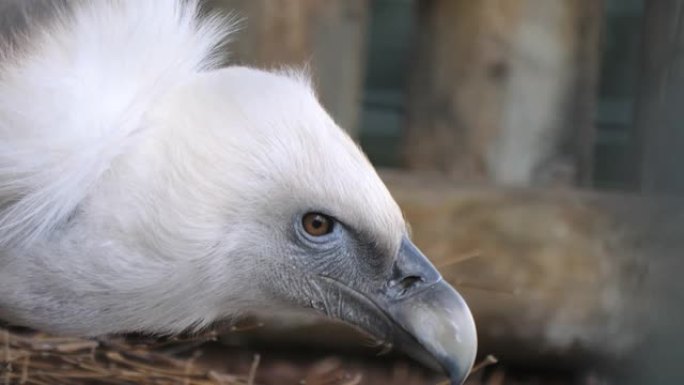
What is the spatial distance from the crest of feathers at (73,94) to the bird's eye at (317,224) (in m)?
0.27

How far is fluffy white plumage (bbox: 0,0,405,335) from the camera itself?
185cm

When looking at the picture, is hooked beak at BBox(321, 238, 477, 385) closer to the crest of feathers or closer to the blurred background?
the crest of feathers

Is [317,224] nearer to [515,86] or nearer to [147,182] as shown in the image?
[147,182]

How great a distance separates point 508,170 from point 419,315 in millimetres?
1737

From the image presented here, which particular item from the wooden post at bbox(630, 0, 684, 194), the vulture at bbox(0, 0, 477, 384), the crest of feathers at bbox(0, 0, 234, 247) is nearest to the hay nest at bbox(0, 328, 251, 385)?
the vulture at bbox(0, 0, 477, 384)

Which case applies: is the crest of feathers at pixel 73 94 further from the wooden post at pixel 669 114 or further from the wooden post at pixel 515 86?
the wooden post at pixel 515 86

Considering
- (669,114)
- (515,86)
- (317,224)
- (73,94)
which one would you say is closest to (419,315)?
(317,224)

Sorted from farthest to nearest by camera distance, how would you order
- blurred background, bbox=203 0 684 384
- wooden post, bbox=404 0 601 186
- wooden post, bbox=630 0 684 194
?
wooden post, bbox=404 0 601 186
blurred background, bbox=203 0 684 384
wooden post, bbox=630 0 684 194

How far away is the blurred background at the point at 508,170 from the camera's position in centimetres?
297

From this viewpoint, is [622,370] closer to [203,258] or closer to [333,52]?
[333,52]

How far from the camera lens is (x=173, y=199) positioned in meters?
1.85

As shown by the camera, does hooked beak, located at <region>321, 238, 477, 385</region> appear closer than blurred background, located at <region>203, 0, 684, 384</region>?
Yes

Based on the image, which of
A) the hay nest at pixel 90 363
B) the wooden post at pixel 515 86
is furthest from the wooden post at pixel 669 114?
the wooden post at pixel 515 86

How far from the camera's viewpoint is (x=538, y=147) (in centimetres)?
358
